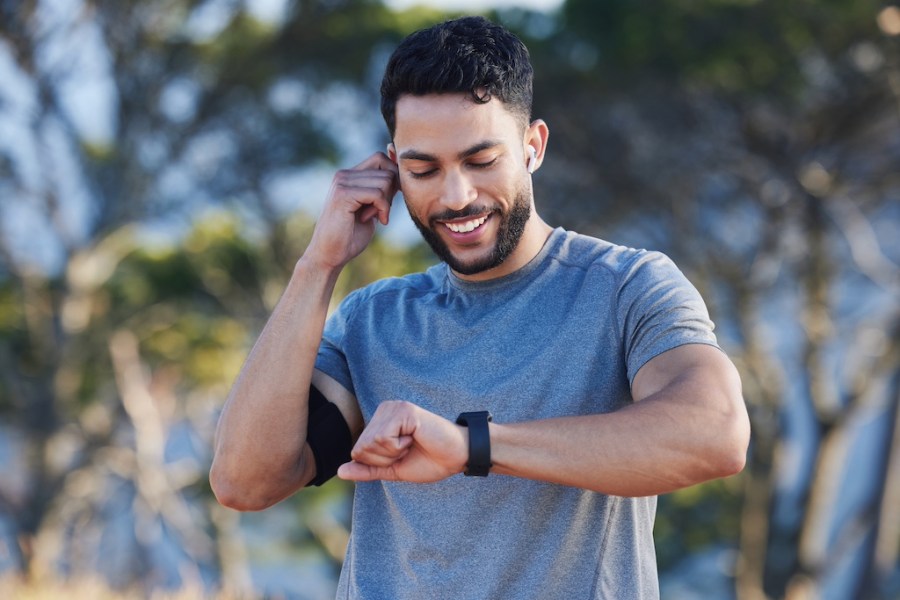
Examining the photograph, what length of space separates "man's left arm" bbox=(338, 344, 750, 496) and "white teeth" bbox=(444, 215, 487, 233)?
399 mm

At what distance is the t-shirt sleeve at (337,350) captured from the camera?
6.52 ft

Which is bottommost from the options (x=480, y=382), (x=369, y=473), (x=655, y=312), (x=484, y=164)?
(x=369, y=473)

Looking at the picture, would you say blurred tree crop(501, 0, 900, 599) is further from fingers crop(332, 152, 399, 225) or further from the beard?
the beard

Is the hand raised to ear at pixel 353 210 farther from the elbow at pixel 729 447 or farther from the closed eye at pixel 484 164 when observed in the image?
the elbow at pixel 729 447

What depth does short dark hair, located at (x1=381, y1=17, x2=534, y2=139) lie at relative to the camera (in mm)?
1859

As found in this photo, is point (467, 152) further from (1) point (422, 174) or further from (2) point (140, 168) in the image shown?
(2) point (140, 168)

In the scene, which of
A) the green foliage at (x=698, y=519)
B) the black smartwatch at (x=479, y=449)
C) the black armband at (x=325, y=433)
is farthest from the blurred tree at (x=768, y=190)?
the black smartwatch at (x=479, y=449)

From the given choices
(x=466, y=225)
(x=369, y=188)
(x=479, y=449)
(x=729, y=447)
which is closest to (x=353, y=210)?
(x=369, y=188)

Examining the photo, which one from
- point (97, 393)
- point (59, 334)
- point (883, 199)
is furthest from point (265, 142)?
point (883, 199)

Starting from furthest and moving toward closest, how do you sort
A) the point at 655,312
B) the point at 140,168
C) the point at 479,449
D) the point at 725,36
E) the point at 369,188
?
the point at 140,168 → the point at 725,36 → the point at 369,188 → the point at 655,312 → the point at 479,449

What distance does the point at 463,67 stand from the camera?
186 centimetres

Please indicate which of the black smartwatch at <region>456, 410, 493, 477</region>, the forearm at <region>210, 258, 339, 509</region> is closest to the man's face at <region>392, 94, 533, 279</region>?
the forearm at <region>210, 258, 339, 509</region>

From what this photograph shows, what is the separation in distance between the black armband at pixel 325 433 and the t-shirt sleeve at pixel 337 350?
45 mm

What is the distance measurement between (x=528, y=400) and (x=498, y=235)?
0.94ft
